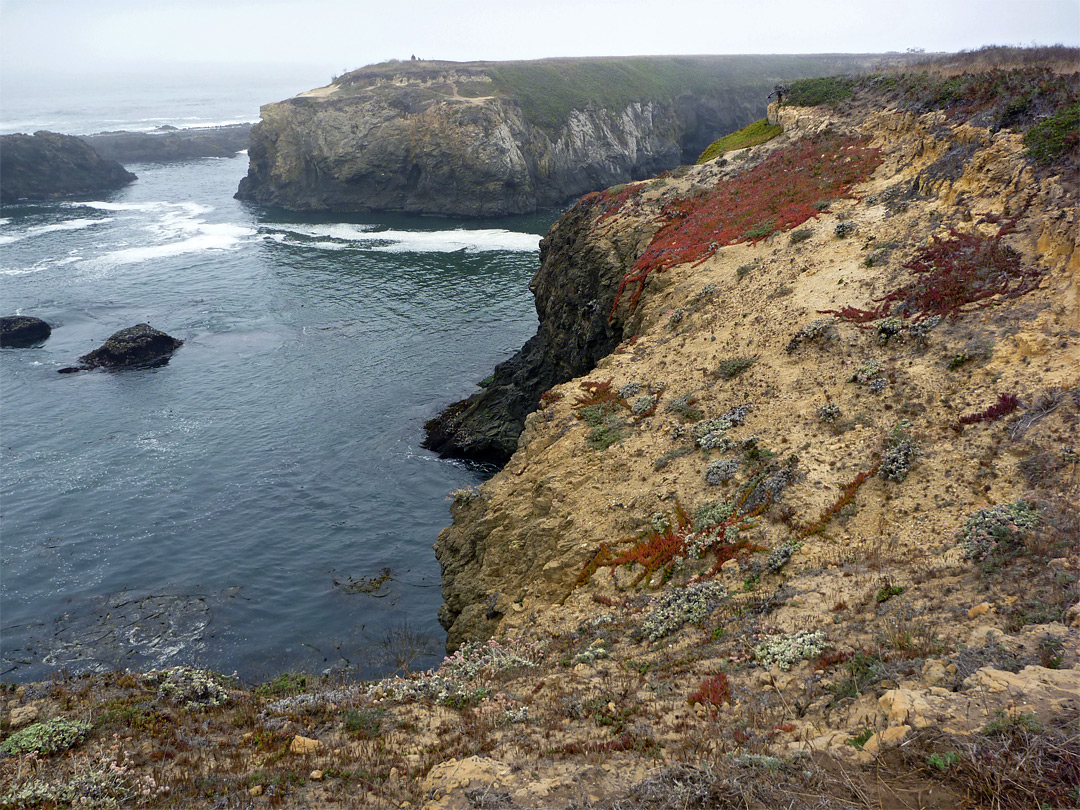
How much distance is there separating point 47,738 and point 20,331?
54478 millimetres

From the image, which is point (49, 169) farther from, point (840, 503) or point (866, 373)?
point (840, 503)

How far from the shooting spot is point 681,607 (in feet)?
45.4

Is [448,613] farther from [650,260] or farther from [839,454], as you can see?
[650,260]

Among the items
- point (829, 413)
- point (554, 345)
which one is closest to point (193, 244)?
point (554, 345)

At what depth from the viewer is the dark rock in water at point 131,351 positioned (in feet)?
159

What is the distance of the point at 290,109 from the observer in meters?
108

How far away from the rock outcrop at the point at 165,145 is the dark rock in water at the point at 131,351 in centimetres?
10711

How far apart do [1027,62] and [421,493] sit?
39.0 metres

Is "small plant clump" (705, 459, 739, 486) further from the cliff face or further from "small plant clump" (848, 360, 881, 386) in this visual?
"small plant clump" (848, 360, 881, 386)

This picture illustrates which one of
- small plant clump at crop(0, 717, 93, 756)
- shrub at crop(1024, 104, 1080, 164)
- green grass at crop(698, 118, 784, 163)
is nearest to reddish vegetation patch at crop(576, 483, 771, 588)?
small plant clump at crop(0, 717, 93, 756)

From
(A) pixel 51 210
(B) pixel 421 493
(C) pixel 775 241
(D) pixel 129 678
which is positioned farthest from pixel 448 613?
(A) pixel 51 210

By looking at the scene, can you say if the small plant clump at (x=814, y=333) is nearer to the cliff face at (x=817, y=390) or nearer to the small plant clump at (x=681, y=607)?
the cliff face at (x=817, y=390)

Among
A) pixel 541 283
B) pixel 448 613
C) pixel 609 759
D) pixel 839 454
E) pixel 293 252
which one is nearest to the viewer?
pixel 609 759

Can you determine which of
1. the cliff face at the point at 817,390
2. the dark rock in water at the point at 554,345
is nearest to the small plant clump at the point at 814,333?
the cliff face at the point at 817,390
